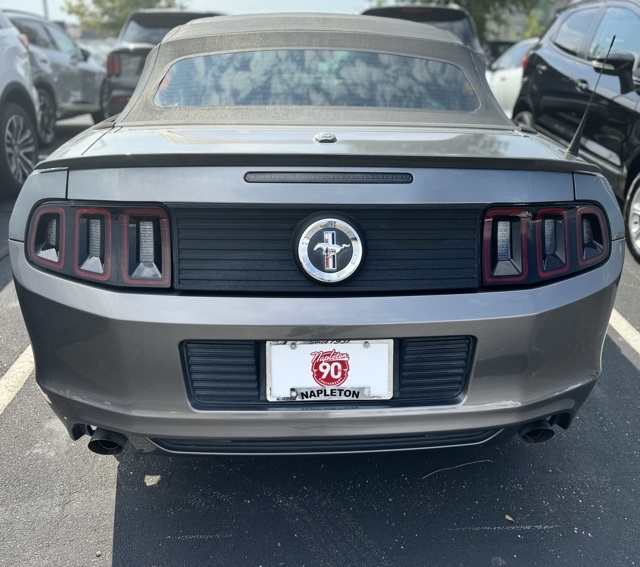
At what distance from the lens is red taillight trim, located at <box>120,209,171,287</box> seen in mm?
1895

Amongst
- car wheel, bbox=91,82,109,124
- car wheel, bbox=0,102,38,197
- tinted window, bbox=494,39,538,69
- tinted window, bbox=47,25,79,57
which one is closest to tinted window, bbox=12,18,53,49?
tinted window, bbox=47,25,79,57

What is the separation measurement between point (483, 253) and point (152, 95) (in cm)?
158

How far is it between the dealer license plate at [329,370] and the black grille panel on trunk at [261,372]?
24 mm

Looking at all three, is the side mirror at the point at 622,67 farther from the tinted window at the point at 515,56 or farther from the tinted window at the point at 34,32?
the tinted window at the point at 34,32

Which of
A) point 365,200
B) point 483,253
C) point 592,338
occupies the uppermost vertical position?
point 365,200

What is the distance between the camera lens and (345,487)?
8.16 feet

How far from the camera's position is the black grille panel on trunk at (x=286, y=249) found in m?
1.89

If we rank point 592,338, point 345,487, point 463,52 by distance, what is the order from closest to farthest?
point 592,338 < point 345,487 < point 463,52

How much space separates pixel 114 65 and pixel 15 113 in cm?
266

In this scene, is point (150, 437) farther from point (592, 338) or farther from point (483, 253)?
point (592, 338)

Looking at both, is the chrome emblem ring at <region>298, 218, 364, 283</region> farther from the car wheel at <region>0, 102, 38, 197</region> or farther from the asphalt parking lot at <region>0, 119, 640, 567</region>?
the car wheel at <region>0, 102, 38, 197</region>

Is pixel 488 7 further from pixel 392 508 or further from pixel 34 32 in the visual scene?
pixel 392 508

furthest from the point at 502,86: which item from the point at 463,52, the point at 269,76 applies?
the point at 269,76

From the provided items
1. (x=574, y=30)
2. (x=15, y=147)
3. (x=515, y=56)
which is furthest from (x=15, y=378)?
(x=515, y=56)
